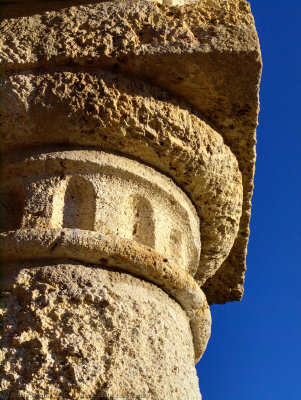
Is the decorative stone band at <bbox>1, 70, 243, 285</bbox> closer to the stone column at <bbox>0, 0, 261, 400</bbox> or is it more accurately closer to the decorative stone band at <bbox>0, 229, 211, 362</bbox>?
the stone column at <bbox>0, 0, 261, 400</bbox>

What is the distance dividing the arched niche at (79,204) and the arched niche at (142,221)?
17cm

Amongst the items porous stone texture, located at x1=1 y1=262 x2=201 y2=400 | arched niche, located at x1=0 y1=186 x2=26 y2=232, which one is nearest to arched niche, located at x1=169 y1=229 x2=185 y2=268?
porous stone texture, located at x1=1 y1=262 x2=201 y2=400

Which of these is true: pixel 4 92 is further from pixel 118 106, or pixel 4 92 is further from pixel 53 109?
pixel 118 106

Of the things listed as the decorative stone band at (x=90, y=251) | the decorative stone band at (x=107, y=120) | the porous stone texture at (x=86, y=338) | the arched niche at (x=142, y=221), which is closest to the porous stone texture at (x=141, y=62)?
the decorative stone band at (x=107, y=120)

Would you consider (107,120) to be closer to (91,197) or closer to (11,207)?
(91,197)

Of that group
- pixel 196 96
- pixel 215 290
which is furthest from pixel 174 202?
pixel 215 290

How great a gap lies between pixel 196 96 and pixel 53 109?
0.55 meters

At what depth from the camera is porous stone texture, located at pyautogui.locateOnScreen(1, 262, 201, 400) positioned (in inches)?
66.8

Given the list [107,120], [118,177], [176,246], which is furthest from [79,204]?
[176,246]

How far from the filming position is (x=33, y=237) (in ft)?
6.32

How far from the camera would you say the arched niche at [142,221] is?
218cm

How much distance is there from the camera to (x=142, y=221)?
86.9 inches

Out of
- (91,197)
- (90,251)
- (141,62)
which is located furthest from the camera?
(141,62)

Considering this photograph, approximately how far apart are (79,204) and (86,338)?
0.52 meters
